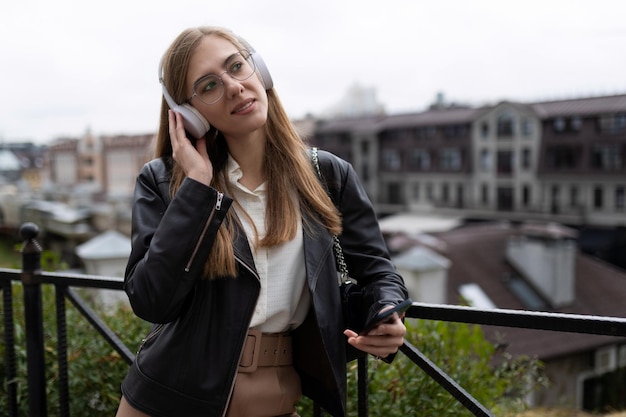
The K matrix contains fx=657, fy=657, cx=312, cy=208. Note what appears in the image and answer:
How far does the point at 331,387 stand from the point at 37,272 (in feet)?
5.57

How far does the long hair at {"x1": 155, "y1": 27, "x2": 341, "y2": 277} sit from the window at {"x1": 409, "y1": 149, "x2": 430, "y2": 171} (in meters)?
45.2

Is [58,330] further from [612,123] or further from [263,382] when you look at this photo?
[612,123]

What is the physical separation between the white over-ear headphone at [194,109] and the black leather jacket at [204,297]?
0.49 ft

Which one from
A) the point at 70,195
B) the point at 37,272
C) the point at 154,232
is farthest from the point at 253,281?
the point at 70,195

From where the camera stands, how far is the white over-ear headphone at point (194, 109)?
1.66 metres

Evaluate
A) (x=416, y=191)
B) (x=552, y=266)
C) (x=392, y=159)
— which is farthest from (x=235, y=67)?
(x=392, y=159)

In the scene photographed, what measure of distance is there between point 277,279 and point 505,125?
4328cm

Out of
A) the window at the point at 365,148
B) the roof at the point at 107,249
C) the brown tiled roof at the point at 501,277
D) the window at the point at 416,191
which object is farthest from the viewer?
the window at the point at 365,148

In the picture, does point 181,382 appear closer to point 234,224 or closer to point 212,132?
point 234,224

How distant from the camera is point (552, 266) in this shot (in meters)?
21.9

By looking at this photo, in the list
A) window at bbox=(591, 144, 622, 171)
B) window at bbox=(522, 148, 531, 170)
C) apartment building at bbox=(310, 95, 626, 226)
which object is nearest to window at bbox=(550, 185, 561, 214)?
apartment building at bbox=(310, 95, 626, 226)

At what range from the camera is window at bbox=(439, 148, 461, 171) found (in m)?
45.1

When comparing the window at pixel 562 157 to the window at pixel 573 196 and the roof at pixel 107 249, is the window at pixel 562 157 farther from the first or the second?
the roof at pixel 107 249

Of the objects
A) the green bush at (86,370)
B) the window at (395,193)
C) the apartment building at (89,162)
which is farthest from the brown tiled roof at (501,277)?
the window at (395,193)
